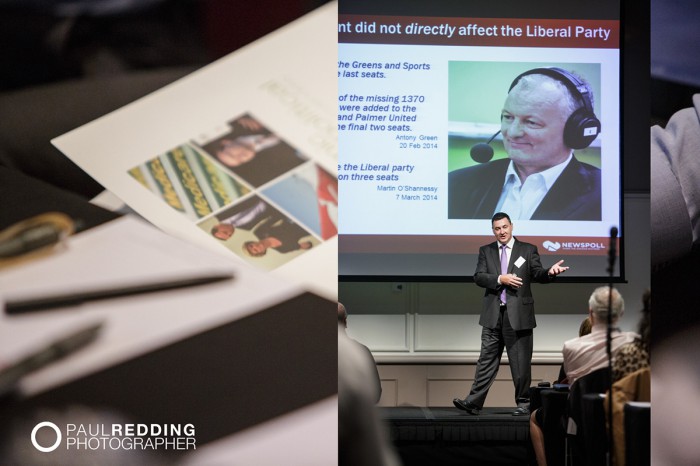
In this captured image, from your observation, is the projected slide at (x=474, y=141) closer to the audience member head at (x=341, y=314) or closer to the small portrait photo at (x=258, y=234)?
the audience member head at (x=341, y=314)

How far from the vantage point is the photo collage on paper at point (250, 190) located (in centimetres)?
218

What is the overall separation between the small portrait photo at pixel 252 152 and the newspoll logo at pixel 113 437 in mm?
648

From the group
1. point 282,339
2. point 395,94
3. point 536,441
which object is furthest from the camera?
point 395,94

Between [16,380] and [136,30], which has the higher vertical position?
[136,30]

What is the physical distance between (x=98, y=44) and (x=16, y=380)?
2.82 feet

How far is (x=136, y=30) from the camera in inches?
87.0

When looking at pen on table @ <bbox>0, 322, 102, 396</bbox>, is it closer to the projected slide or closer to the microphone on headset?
the projected slide

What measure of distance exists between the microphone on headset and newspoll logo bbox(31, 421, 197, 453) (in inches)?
178

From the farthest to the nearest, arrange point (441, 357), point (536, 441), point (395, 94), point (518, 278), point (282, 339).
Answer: point (441, 357), point (395, 94), point (518, 278), point (536, 441), point (282, 339)

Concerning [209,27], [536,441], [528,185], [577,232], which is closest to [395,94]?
[528,185]

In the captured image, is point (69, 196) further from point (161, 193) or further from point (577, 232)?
point (577, 232)

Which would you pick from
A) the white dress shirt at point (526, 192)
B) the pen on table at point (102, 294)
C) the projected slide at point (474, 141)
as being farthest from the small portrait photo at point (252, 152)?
the white dress shirt at point (526, 192)

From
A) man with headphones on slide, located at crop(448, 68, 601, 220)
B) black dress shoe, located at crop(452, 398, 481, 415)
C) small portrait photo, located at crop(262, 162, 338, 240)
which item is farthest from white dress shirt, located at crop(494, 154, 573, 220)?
small portrait photo, located at crop(262, 162, 338, 240)

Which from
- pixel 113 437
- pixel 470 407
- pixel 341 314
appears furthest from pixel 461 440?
pixel 113 437
